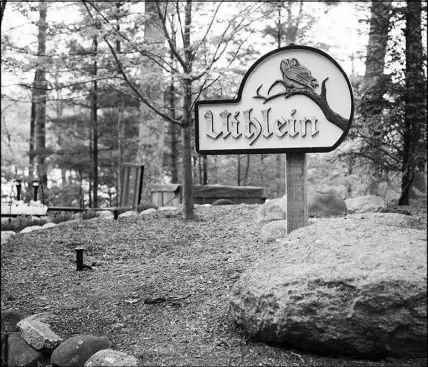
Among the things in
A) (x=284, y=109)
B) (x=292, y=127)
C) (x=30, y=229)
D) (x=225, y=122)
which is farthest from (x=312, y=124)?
(x=30, y=229)

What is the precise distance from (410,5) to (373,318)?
6951 millimetres

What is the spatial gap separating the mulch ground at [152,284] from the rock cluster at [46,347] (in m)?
0.12

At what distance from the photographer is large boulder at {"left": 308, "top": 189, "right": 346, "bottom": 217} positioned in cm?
656

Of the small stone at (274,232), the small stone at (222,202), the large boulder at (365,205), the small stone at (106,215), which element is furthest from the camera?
the small stone at (222,202)

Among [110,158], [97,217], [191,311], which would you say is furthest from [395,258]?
[110,158]

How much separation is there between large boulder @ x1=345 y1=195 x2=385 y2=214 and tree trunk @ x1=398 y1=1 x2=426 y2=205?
0.88 meters

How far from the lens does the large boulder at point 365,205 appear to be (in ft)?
22.7

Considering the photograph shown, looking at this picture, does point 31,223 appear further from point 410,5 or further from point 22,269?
point 410,5

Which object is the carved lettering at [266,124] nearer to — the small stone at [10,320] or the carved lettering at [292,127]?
the carved lettering at [292,127]

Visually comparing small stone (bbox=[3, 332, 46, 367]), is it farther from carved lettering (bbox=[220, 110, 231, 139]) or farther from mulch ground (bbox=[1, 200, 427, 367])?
carved lettering (bbox=[220, 110, 231, 139])

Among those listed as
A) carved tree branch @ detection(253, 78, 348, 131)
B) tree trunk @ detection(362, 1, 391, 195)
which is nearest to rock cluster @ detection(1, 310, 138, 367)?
carved tree branch @ detection(253, 78, 348, 131)

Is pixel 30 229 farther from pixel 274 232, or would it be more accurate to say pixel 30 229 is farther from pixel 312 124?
pixel 312 124

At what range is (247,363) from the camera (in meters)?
2.66

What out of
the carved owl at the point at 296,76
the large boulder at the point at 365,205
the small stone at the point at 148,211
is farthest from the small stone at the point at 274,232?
the small stone at the point at 148,211
